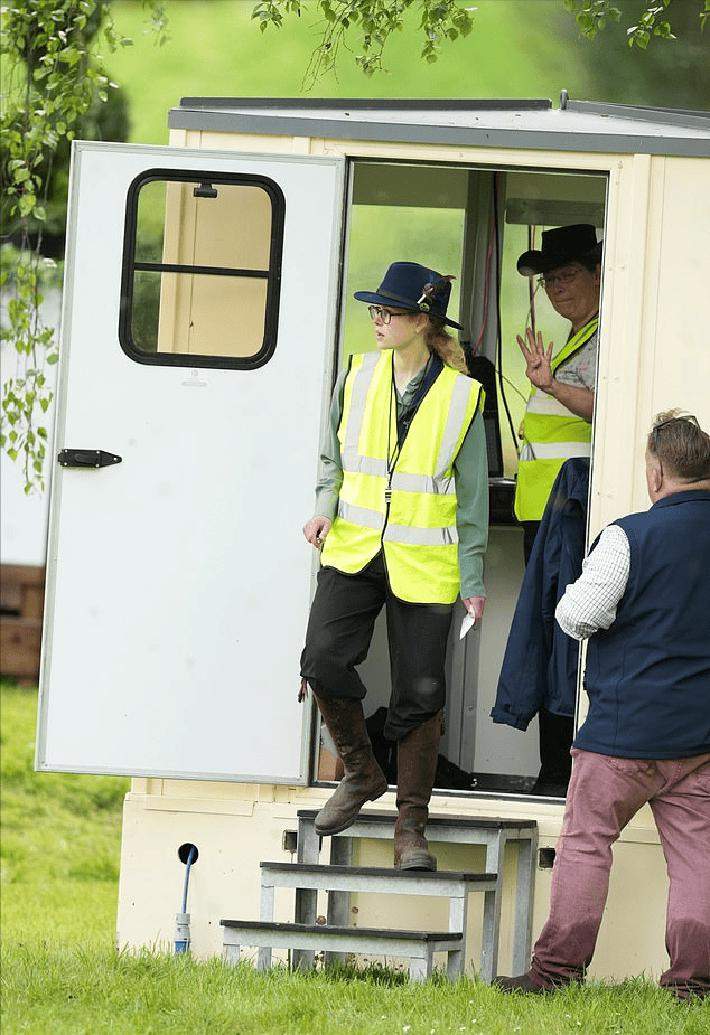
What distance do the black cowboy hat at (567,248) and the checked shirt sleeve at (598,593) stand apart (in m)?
1.65

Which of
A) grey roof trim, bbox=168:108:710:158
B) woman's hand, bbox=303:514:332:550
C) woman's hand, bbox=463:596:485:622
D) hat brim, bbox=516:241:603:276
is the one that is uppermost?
grey roof trim, bbox=168:108:710:158

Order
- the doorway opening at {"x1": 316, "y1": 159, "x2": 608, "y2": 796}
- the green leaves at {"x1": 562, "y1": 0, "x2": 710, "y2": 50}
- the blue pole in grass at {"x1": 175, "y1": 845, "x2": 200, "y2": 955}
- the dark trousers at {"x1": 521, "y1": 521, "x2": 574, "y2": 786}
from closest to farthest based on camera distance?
the blue pole in grass at {"x1": 175, "y1": 845, "x2": 200, "y2": 955} < the dark trousers at {"x1": 521, "y1": 521, "x2": 574, "y2": 786} < the doorway opening at {"x1": 316, "y1": 159, "x2": 608, "y2": 796} < the green leaves at {"x1": 562, "y1": 0, "x2": 710, "y2": 50}

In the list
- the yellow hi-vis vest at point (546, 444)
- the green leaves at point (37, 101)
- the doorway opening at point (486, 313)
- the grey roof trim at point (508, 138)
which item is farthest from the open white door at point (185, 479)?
the green leaves at point (37, 101)

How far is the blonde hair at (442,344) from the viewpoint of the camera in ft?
17.9

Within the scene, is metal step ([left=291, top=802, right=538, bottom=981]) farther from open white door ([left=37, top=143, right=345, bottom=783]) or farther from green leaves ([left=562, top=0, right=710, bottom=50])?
green leaves ([left=562, top=0, right=710, bottom=50])

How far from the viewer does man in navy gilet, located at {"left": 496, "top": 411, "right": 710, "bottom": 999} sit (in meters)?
4.94

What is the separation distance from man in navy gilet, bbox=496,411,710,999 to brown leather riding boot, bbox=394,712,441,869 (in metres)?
0.47

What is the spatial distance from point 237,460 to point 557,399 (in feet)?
3.80

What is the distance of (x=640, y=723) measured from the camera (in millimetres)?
4957

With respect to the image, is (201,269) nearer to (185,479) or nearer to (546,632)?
(185,479)

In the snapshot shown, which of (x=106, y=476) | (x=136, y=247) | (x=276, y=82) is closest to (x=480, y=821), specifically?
(x=106, y=476)

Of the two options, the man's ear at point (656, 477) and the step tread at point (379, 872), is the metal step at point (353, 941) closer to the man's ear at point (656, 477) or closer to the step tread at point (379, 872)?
the step tread at point (379, 872)

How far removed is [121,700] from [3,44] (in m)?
4.52

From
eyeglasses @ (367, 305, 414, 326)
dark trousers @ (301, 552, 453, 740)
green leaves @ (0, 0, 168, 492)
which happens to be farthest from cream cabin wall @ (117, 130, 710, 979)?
green leaves @ (0, 0, 168, 492)
